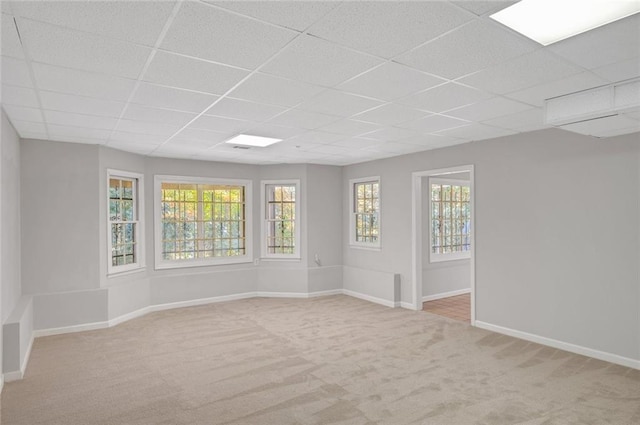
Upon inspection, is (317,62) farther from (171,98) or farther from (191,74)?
(171,98)

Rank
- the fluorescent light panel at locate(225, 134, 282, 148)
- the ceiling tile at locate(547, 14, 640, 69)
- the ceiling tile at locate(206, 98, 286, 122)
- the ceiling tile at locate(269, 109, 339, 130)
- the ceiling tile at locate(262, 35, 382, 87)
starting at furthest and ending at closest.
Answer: the fluorescent light panel at locate(225, 134, 282, 148), the ceiling tile at locate(269, 109, 339, 130), the ceiling tile at locate(206, 98, 286, 122), the ceiling tile at locate(262, 35, 382, 87), the ceiling tile at locate(547, 14, 640, 69)

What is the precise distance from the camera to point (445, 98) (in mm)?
3264

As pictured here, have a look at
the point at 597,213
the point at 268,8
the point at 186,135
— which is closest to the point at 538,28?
the point at 268,8

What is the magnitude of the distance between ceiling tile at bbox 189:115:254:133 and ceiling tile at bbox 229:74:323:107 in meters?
0.77

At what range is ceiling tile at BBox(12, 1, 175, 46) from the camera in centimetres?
180

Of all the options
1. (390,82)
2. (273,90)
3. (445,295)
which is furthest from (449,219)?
(273,90)

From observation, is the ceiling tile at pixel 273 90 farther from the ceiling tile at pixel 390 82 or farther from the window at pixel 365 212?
the window at pixel 365 212

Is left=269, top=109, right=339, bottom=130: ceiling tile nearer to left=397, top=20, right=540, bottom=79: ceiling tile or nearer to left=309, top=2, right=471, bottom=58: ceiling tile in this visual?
left=397, top=20, right=540, bottom=79: ceiling tile

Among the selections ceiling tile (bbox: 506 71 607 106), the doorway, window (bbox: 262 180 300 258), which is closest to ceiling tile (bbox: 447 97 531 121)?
ceiling tile (bbox: 506 71 607 106)

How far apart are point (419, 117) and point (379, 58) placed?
1.61 meters

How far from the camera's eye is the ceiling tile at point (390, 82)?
2645 mm

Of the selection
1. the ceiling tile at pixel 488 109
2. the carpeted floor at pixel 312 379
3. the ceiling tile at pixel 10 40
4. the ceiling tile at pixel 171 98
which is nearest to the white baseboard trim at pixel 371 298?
the carpeted floor at pixel 312 379

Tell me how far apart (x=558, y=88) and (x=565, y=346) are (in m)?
2.86

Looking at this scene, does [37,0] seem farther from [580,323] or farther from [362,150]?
[580,323]
